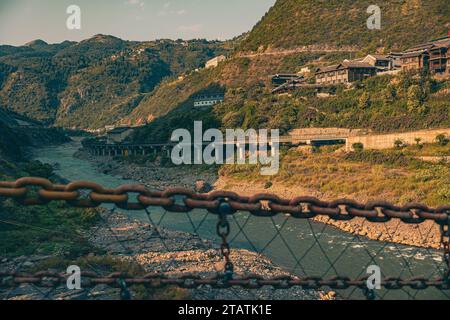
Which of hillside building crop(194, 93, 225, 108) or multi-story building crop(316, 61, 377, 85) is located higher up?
multi-story building crop(316, 61, 377, 85)

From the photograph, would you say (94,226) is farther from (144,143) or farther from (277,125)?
(144,143)

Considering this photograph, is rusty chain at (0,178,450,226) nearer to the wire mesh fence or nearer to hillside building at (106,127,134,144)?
the wire mesh fence

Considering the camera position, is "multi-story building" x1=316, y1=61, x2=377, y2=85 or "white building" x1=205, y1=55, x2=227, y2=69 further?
"white building" x1=205, y1=55, x2=227, y2=69

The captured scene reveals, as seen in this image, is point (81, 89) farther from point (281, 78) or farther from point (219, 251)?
point (219, 251)

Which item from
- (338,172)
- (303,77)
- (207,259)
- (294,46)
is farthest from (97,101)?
(207,259)

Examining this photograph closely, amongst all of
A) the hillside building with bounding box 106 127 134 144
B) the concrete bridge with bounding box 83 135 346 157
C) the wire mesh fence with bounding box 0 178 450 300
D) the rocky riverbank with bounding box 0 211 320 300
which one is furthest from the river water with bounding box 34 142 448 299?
the hillside building with bounding box 106 127 134 144
